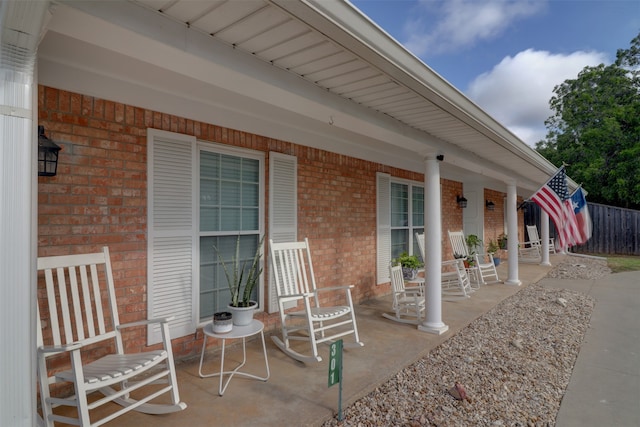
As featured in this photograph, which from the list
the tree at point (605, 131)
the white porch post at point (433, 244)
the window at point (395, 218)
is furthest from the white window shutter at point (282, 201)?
the tree at point (605, 131)

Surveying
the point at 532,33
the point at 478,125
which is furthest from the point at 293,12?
the point at 532,33

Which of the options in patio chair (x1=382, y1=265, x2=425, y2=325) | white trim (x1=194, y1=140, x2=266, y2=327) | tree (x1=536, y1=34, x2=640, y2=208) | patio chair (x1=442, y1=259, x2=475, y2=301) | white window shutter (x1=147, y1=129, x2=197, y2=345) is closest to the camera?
white window shutter (x1=147, y1=129, x2=197, y2=345)

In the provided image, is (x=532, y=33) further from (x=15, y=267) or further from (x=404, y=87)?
(x=15, y=267)

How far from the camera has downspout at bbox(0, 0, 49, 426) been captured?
3.88ft

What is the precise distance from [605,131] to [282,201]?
1698cm

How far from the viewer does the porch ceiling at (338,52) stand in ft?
4.83

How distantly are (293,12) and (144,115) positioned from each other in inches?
74.7

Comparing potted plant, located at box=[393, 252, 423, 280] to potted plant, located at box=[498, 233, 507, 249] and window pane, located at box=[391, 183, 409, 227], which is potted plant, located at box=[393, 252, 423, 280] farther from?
potted plant, located at box=[498, 233, 507, 249]

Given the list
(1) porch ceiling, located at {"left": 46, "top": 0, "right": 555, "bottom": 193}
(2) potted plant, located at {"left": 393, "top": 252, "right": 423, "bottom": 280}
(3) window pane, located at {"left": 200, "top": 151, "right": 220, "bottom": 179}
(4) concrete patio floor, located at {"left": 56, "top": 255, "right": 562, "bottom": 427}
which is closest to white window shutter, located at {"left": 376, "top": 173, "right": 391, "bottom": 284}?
(2) potted plant, located at {"left": 393, "top": 252, "right": 423, "bottom": 280}

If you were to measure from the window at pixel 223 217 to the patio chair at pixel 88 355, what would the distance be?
2.88 feet

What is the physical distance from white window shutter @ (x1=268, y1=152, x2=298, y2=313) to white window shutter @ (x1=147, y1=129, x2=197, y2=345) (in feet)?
2.99

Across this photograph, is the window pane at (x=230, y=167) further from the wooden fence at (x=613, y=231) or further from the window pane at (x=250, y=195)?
the wooden fence at (x=613, y=231)

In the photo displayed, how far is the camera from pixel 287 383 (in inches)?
105

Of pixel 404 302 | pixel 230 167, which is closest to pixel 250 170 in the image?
pixel 230 167
